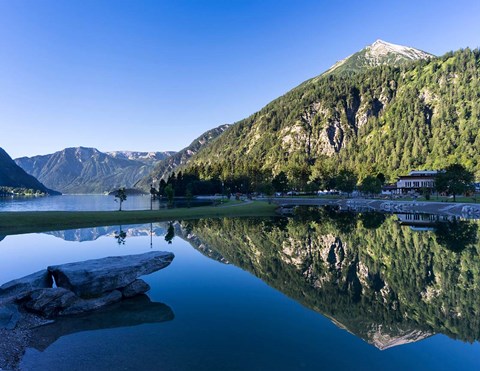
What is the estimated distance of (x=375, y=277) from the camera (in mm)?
29625

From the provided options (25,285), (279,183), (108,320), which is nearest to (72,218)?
(25,285)

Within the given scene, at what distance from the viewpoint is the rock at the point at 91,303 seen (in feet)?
66.6

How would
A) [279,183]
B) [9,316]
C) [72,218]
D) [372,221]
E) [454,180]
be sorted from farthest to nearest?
[279,183] → [454,180] → [372,221] → [72,218] → [9,316]

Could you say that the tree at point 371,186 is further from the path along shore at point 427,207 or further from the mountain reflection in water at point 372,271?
the mountain reflection in water at point 372,271

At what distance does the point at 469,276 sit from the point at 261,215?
221ft

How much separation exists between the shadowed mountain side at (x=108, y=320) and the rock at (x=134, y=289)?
2.06ft

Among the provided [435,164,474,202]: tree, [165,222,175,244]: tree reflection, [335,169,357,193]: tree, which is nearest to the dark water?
[165,222,175,244]: tree reflection

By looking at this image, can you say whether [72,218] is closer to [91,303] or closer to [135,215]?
[135,215]

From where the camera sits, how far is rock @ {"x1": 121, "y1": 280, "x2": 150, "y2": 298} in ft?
77.9

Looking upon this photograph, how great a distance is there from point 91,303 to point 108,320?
9.18ft

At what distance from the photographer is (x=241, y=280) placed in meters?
29.6

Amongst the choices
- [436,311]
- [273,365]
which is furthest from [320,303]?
[273,365]

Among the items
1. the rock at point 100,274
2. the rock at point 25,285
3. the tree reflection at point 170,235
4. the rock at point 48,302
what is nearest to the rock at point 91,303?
the rock at point 48,302

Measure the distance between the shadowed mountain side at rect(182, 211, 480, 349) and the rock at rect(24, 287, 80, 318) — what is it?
1635 cm
